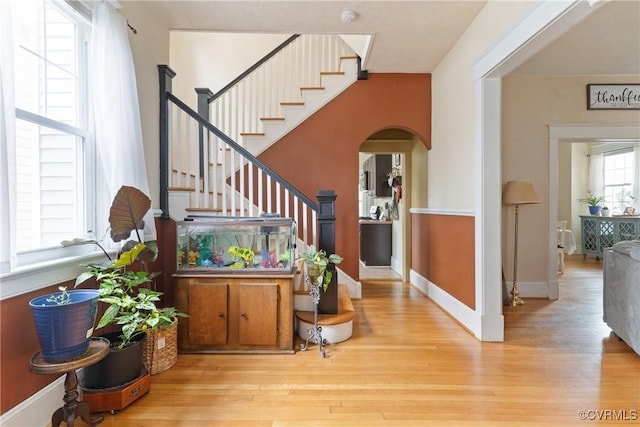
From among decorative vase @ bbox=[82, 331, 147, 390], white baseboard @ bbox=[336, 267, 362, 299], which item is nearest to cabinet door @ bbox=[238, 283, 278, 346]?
decorative vase @ bbox=[82, 331, 147, 390]

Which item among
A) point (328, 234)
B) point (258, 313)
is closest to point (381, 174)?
point (328, 234)

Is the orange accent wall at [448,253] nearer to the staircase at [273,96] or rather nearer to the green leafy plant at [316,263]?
the green leafy plant at [316,263]

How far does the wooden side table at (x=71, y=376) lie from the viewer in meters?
1.50

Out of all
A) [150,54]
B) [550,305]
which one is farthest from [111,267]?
[550,305]

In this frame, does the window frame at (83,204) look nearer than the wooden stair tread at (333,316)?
Yes

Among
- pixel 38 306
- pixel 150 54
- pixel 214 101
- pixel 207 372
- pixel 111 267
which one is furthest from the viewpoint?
pixel 214 101

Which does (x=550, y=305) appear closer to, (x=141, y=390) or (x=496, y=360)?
(x=496, y=360)

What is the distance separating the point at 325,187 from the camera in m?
4.18

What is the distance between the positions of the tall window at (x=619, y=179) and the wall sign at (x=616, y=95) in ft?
12.0

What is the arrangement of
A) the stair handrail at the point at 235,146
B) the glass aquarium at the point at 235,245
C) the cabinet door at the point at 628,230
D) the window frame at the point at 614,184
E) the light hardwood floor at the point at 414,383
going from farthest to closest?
the window frame at the point at 614,184 < the cabinet door at the point at 628,230 < the stair handrail at the point at 235,146 < the glass aquarium at the point at 235,245 < the light hardwood floor at the point at 414,383

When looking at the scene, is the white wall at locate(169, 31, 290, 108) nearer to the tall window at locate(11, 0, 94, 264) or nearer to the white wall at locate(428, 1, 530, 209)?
the white wall at locate(428, 1, 530, 209)

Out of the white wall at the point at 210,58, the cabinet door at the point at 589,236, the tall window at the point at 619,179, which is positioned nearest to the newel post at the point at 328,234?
the white wall at the point at 210,58

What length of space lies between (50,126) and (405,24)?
293 cm

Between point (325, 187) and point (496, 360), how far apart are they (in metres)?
2.58
